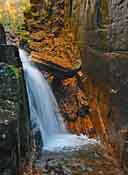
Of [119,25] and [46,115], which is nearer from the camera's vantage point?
[119,25]

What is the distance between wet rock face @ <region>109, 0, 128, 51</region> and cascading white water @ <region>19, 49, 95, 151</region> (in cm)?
208

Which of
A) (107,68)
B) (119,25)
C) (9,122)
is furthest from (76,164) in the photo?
(9,122)

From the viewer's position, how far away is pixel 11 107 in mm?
3326

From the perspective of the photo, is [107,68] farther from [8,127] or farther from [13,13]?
[13,13]

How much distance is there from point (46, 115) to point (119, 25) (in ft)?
9.65

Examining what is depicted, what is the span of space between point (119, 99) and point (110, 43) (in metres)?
0.89

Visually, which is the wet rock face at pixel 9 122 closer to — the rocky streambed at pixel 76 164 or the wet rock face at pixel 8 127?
the wet rock face at pixel 8 127

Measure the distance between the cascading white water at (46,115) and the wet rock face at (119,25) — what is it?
6.81 ft

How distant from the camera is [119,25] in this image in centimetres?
474

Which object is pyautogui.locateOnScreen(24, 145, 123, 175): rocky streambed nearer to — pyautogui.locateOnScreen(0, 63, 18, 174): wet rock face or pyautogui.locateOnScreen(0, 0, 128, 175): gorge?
pyautogui.locateOnScreen(0, 0, 128, 175): gorge

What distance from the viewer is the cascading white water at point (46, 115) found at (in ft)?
20.3

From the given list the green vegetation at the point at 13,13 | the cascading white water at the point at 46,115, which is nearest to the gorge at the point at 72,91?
A: the cascading white water at the point at 46,115

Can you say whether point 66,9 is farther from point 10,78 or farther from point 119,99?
point 10,78

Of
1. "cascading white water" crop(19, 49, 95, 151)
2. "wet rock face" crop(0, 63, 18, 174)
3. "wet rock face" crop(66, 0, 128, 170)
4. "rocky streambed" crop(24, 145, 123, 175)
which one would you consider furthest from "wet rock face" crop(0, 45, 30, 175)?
"cascading white water" crop(19, 49, 95, 151)
